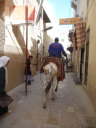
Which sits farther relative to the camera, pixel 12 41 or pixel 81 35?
pixel 81 35

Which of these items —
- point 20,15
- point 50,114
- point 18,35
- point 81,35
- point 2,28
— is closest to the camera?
point 50,114

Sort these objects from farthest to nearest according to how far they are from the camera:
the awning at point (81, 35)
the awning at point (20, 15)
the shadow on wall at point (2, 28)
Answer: the awning at point (81, 35), the awning at point (20, 15), the shadow on wall at point (2, 28)

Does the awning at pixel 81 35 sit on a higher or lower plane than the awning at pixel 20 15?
lower

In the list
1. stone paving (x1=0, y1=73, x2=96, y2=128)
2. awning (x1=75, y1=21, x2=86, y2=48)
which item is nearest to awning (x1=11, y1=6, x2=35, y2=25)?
awning (x1=75, y1=21, x2=86, y2=48)

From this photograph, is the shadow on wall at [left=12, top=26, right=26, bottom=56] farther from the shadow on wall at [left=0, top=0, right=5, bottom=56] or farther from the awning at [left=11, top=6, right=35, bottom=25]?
the shadow on wall at [left=0, top=0, right=5, bottom=56]

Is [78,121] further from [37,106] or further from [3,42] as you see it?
[3,42]

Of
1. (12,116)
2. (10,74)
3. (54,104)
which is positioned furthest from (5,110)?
(10,74)

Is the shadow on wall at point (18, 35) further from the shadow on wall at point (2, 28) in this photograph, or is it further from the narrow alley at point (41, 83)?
the shadow on wall at point (2, 28)

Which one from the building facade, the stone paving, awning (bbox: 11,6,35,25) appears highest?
awning (bbox: 11,6,35,25)

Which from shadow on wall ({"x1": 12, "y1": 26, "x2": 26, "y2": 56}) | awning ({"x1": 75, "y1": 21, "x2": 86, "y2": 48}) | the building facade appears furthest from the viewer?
awning ({"x1": 75, "y1": 21, "x2": 86, "y2": 48})

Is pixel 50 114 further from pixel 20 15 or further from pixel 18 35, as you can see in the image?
pixel 18 35

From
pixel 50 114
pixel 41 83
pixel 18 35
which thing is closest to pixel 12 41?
pixel 18 35

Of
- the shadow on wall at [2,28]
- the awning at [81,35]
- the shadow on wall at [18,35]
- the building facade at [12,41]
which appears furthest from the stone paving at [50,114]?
the shadow on wall at [18,35]

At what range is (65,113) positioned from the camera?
3.75m
